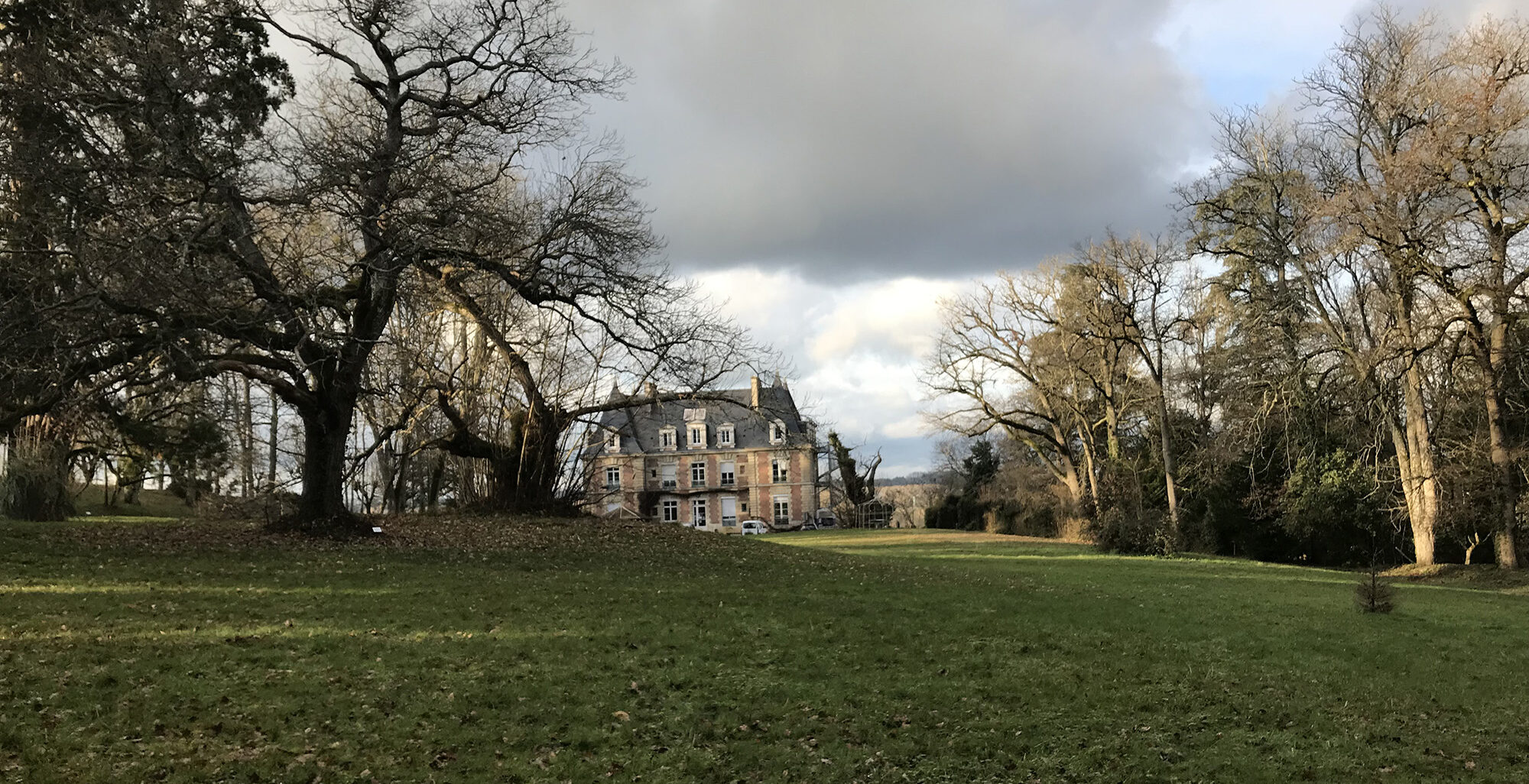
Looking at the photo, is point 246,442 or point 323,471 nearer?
point 323,471

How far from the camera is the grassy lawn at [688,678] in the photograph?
6.68 meters

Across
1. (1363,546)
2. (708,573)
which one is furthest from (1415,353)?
(708,573)

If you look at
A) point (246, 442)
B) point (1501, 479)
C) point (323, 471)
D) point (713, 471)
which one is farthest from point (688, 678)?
point (713, 471)

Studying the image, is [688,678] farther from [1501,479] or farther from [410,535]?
[1501,479]

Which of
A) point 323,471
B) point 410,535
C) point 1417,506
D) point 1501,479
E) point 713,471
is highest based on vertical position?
point 713,471

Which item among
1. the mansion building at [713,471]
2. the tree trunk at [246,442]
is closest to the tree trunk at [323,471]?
the tree trunk at [246,442]

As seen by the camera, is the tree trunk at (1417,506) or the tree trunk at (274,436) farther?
the tree trunk at (274,436)

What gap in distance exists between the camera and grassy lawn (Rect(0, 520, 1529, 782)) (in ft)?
21.9

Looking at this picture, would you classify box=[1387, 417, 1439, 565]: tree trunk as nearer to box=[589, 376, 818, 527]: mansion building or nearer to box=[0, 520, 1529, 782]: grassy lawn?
box=[0, 520, 1529, 782]: grassy lawn

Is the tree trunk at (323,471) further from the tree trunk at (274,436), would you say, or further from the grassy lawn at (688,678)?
the tree trunk at (274,436)

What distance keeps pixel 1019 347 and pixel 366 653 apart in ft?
120

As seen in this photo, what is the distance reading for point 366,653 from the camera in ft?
28.9

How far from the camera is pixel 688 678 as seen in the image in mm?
8812

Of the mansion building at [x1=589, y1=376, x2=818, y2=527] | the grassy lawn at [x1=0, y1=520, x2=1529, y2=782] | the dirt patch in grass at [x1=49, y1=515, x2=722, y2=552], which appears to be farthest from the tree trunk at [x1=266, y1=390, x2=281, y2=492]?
the mansion building at [x1=589, y1=376, x2=818, y2=527]
